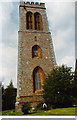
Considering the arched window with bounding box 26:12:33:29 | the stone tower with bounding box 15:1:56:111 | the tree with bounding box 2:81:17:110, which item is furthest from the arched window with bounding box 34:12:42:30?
the tree with bounding box 2:81:17:110

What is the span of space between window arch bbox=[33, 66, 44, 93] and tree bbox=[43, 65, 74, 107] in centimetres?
236

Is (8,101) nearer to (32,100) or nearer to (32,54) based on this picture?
(32,100)

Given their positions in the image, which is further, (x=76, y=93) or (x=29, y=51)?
(x=29, y=51)

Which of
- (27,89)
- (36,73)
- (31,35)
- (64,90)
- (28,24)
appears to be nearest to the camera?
(64,90)

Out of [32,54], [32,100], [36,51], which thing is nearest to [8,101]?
[32,100]

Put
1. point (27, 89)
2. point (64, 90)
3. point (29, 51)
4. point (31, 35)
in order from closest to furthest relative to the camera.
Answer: point (64, 90), point (27, 89), point (29, 51), point (31, 35)

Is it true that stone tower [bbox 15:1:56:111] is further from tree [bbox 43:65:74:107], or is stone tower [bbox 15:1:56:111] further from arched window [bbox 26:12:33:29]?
tree [bbox 43:65:74:107]

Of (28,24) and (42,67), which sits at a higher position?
(28,24)

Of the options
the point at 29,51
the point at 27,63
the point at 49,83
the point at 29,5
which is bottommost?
the point at 49,83

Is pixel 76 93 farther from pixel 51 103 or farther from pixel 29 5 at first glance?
pixel 29 5

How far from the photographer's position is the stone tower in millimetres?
14256

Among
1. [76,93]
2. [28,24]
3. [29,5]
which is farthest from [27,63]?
[29,5]

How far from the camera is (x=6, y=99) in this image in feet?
71.5

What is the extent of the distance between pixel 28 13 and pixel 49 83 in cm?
1766
